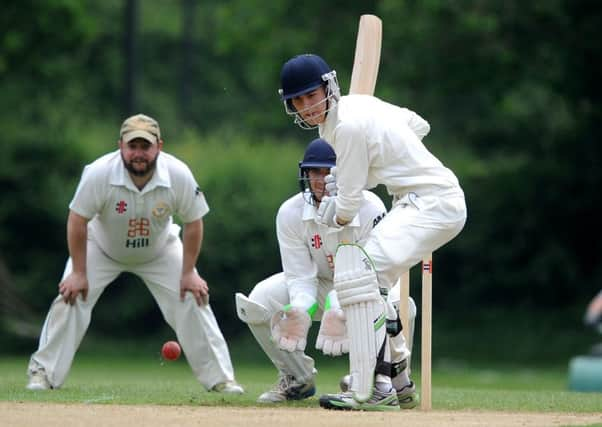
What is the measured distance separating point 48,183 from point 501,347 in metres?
7.86

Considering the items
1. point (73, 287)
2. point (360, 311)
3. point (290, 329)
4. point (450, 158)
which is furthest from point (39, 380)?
point (450, 158)

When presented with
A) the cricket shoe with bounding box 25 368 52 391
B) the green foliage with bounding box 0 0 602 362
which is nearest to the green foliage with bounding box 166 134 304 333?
the green foliage with bounding box 0 0 602 362

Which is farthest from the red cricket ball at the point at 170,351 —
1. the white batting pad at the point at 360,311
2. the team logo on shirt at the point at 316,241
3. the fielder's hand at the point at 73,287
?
the white batting pad at the point at 360,311

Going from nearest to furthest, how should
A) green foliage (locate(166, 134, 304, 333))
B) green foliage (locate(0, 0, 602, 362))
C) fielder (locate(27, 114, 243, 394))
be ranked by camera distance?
fielder (locate(27, 114, 243, 394)), green foliage (locate(166, 134, 304, 333)), green foliage (locate(0, 0, 602, 362))

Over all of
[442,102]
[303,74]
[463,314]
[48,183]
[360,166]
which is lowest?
[360,166]

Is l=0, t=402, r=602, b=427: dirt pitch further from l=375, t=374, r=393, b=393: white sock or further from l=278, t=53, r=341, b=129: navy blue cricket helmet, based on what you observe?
l=278, t=53, r=341, b=129: navy blue cricket helmet

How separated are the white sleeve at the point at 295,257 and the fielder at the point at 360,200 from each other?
2.20 ft

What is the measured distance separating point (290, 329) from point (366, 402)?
0.62 meters

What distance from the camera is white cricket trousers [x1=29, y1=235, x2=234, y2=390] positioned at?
9289mm

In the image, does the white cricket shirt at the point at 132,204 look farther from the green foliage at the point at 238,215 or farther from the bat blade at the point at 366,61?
the green foliage at the point at 238,215

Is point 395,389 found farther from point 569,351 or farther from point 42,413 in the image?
point 569,351

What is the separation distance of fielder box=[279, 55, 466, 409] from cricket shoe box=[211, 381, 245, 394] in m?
2.05

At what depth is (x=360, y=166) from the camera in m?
6.99

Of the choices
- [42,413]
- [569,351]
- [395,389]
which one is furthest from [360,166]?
[569,351]
